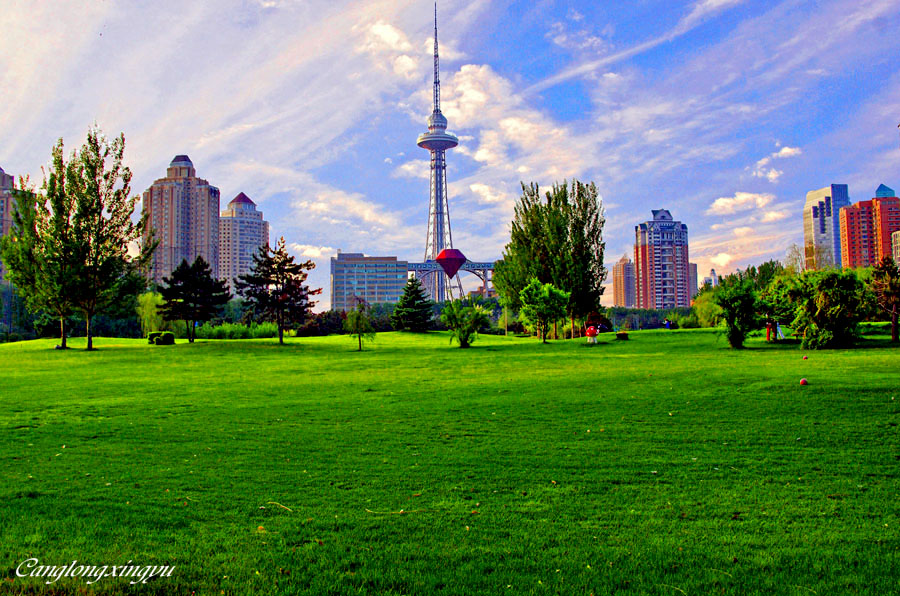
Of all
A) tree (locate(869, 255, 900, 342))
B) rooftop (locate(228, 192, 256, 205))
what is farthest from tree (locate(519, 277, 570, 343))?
rooftop (locate(228, 192, 256, 205))

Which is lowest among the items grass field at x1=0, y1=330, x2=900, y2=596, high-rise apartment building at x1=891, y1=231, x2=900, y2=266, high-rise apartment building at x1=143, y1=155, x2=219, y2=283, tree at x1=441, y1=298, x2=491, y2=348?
grass field at x1=0, y1=330, x2=900, y2=596

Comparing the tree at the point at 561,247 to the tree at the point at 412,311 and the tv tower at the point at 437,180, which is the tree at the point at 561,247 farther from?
the tv tower at the point at 437,180

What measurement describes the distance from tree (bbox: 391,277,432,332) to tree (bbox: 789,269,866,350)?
3408cm

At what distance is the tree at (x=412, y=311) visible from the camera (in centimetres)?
5181

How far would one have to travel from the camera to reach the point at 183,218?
126 meters

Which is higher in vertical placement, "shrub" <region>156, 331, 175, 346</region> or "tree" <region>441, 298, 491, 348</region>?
"tree" <region>441, 298, 491, 348</region>

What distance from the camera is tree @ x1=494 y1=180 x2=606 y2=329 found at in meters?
42.0

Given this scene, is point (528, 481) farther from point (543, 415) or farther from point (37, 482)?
point (37, 482)

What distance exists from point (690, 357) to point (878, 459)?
13684 mm

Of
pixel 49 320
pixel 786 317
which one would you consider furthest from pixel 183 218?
pixel 786 317

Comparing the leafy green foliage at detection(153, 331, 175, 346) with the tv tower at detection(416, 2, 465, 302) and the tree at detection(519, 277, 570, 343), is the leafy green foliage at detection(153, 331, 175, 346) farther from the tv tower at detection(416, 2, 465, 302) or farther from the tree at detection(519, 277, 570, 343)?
the tv tower at detection(416, 2, 465, 302)

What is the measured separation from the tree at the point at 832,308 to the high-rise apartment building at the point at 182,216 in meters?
123

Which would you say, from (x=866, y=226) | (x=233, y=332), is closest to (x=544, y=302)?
(x=233, y=332)

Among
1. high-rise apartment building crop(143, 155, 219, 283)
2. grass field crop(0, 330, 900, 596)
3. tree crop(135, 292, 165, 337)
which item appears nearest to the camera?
grass field crop(0, 330, 900, 596)
